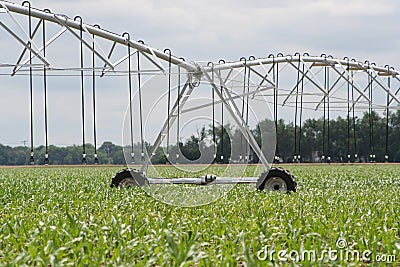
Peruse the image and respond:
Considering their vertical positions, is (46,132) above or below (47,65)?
below

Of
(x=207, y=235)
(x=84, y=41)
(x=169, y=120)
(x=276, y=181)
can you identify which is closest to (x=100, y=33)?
(x=84, y=41)

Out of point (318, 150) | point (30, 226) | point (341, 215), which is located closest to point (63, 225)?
point (30, 226)

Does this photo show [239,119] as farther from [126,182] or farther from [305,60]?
[305,60]

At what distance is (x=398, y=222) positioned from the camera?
7844 millimetres

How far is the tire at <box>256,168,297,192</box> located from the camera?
1294cm

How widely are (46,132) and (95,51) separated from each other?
211 cm

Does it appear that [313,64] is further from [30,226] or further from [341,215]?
[30,226]

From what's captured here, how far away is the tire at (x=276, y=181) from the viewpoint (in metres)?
12.9

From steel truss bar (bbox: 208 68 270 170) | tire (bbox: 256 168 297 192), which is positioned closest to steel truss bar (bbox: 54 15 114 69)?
steel truss bar (bbox: 208 68 270 170)

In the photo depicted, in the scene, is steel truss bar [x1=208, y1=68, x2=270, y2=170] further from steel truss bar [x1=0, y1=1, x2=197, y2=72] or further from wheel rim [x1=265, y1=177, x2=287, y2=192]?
steel truss bar [x1=0, y1=1, x2=197, y2=72]

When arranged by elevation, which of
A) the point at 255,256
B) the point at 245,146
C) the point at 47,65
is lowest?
the point at 255,256

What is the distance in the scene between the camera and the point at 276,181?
13.0 metres

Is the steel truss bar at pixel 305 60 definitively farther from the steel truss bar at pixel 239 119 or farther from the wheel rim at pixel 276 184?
the wheel rim at pixel 276 184

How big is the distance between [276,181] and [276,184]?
0.05 meters
